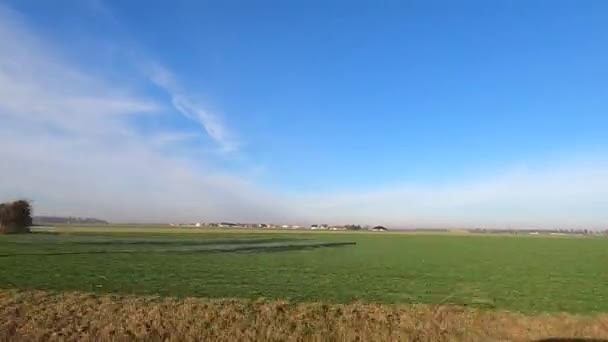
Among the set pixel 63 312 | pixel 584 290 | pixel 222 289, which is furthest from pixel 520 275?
pixel 63 312

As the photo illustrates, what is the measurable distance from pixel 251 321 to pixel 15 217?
322 feet

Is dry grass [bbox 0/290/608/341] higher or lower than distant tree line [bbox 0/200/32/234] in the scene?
lower

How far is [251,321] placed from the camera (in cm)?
1833

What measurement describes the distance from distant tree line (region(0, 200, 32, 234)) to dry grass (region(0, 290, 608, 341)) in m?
91.5

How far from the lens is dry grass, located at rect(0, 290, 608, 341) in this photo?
16.9 metres

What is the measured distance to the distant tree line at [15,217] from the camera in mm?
100075

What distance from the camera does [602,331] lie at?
1906cm

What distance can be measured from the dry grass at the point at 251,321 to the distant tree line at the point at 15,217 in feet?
300

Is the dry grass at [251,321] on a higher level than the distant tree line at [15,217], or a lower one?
lower

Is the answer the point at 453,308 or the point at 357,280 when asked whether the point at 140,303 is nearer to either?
the point at 453,308

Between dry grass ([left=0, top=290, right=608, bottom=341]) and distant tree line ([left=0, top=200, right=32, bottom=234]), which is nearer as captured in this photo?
dry grass ([left=0, top=290, right=608, bottom=341])

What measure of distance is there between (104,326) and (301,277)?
49.8ft

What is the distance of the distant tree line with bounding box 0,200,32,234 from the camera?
328 feet

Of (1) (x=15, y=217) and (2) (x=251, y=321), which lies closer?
(2) (x=251, y=321)
